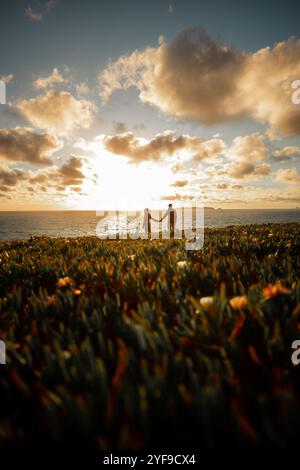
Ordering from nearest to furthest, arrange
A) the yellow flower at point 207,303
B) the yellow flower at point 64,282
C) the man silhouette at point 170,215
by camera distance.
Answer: the yellow flower at point 207,303
the yellow flower at point 64,282
the man silhouette at point 170,215

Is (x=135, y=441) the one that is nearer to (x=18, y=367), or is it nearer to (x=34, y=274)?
(x=18, y=367)

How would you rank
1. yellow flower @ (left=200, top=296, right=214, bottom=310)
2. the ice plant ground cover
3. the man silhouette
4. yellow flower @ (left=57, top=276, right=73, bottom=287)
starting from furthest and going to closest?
the man silhouette, yellow flower @ (left=57, top=276, right=73, bottom=287), yellow flower @ (left=200, top=296, right=214, bottom=310), the ice plant ground cover

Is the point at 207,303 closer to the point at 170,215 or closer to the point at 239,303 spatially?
the point at 239,303

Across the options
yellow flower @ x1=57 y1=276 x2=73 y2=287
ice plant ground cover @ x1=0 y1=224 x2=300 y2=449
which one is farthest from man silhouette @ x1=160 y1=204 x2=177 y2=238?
ice plant ground cover @ x1=0 y1=224 x2=300 y2=449

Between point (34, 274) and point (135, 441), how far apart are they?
2452 millimetres

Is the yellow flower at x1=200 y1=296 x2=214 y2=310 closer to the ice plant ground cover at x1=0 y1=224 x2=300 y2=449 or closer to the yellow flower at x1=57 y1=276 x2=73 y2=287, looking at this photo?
the ice plant ground cover at x1=0 y1=224 x2=300 y2=449

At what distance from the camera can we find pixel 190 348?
116cm

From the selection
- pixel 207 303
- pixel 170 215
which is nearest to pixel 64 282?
pixel 207 303

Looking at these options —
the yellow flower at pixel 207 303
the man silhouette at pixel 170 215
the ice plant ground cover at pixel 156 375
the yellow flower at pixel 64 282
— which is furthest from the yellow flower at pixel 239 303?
the man silhouette at pixel 170 215

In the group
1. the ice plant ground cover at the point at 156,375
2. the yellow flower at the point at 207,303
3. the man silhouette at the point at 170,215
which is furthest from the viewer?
Result: the man silhouette at the point at 170,215

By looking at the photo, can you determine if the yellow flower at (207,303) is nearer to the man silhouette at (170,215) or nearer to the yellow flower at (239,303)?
the yellow flower at (239,303)

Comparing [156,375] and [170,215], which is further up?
[170,215]

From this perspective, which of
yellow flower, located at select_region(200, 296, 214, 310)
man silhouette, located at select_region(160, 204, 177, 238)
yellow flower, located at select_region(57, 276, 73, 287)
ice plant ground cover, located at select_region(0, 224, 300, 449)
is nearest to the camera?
ice plant ground cover, located at select_region(0, 224, 300, 449)
